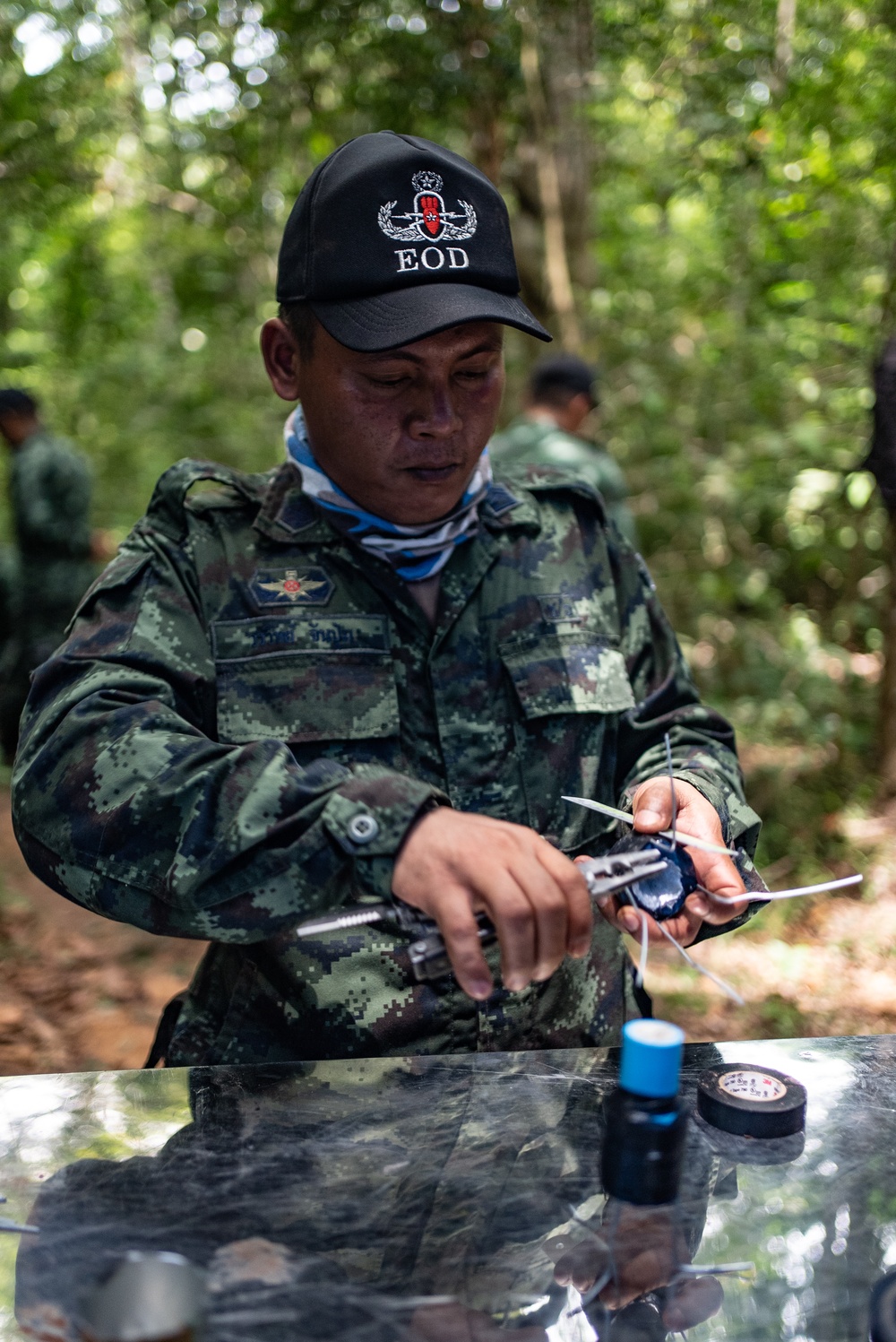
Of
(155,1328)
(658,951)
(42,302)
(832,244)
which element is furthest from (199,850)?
(42,302)

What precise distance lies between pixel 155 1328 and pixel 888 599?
15.5 ft

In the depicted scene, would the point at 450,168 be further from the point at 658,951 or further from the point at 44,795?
the point at 658,951

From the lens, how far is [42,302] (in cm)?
982

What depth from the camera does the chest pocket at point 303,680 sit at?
1.88 metres

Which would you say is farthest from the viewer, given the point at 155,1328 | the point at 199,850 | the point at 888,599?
the point at 888,599

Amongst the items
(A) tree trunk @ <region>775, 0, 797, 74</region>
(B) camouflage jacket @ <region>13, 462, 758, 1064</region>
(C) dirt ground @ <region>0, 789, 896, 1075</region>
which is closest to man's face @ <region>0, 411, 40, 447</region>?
(C) dirt ground @ <region>0, 789, 896, 1075</region>

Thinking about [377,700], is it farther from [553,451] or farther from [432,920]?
[553,451]

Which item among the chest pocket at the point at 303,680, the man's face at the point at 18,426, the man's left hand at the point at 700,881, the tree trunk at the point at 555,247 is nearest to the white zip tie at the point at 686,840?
the man's left hand at the point at 700,881

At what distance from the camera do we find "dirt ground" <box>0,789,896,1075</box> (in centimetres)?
387

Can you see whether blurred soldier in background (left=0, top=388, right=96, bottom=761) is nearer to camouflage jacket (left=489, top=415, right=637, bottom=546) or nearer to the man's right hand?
camouflage jacket (left=489, top=415, right=637, bottom=546)

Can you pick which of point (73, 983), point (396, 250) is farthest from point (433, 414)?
point (73, 983)

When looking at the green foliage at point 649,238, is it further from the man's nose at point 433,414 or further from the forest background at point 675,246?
the man's nose at point 433,414

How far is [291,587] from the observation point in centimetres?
198

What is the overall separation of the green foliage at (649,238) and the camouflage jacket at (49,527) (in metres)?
1.29
